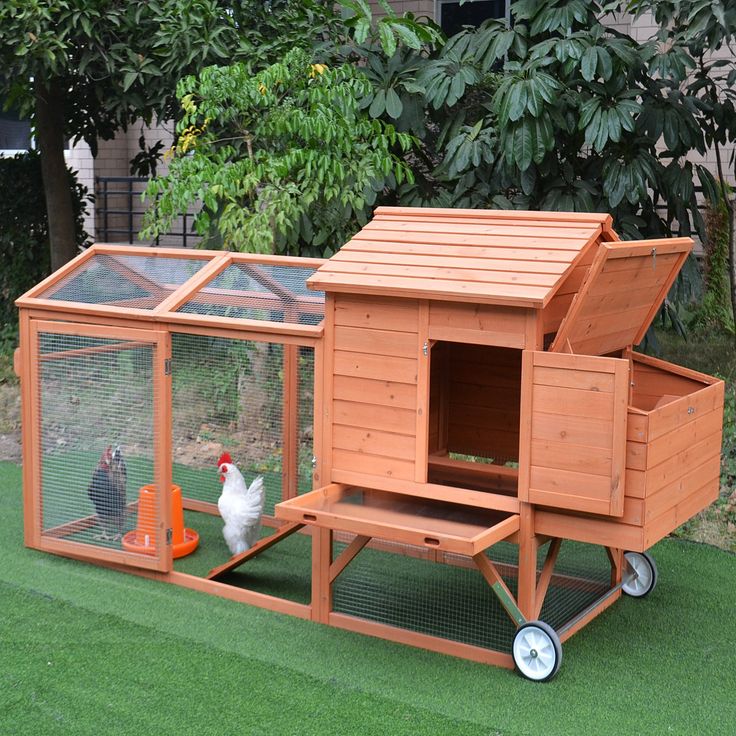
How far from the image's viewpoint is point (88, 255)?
230 inches

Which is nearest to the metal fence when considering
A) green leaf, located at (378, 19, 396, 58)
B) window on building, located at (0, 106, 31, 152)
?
window on building, located at (0, 106, 31, 152)

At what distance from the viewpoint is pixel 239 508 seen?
563 cm

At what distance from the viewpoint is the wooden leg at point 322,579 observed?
16.1ft

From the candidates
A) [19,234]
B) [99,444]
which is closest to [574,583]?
[99,444]

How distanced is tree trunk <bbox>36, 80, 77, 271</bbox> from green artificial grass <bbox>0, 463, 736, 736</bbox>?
16.4 feet

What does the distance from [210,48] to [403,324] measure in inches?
141

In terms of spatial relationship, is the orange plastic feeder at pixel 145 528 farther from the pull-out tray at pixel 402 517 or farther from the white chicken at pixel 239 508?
the pull-out tray at pixel 402 517

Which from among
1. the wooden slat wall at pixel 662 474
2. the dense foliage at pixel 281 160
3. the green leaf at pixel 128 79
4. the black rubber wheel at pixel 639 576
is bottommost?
the black rubber wheel at pixel 639 576

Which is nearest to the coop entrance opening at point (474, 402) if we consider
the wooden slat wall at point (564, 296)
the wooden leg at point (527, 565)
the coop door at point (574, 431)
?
the wooden slat wall at point (564, 296)

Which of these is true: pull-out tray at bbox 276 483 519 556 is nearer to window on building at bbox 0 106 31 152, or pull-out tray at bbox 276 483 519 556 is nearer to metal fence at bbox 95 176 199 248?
metal fence at bbox 95 176 199 248

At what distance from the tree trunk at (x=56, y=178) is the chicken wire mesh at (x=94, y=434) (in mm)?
4357

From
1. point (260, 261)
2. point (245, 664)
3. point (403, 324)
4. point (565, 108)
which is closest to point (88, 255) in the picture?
point (260, 261)

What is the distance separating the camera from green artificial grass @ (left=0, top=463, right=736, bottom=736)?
3.99m

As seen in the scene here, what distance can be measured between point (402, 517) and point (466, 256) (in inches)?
44.5
